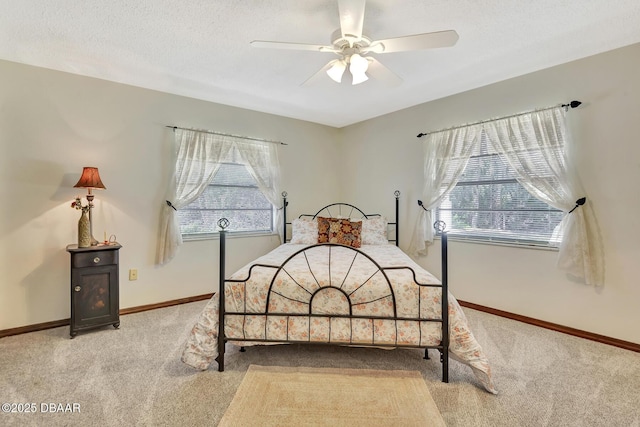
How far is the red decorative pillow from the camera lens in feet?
11.7

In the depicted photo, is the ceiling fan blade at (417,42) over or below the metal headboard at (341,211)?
over

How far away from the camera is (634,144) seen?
244 cm

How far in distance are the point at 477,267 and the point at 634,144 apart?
1.67 metres

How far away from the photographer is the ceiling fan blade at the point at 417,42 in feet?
6.03

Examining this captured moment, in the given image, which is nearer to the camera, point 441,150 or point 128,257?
point 128,257

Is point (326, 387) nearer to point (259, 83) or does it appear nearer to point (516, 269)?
point (516, 269)

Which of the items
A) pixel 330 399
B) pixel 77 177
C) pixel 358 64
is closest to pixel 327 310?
pixel 330 399

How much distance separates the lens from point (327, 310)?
2059 millimetres

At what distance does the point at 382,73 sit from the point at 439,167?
5.34ft

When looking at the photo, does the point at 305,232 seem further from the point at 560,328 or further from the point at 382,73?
the point at 560,328

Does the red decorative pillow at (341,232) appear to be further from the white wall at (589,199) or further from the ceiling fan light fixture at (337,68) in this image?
the ceiling fan light fixture at (337,68)

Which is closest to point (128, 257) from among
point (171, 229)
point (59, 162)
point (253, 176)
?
point (171, 229)

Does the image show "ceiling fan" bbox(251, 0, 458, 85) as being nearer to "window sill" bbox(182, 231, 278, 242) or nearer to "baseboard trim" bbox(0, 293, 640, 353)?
"window sill" bbox(182, 231, 278, 242)

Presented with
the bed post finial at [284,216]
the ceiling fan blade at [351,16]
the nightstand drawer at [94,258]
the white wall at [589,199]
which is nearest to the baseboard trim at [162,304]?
the nightstand drawer at [94,258]
